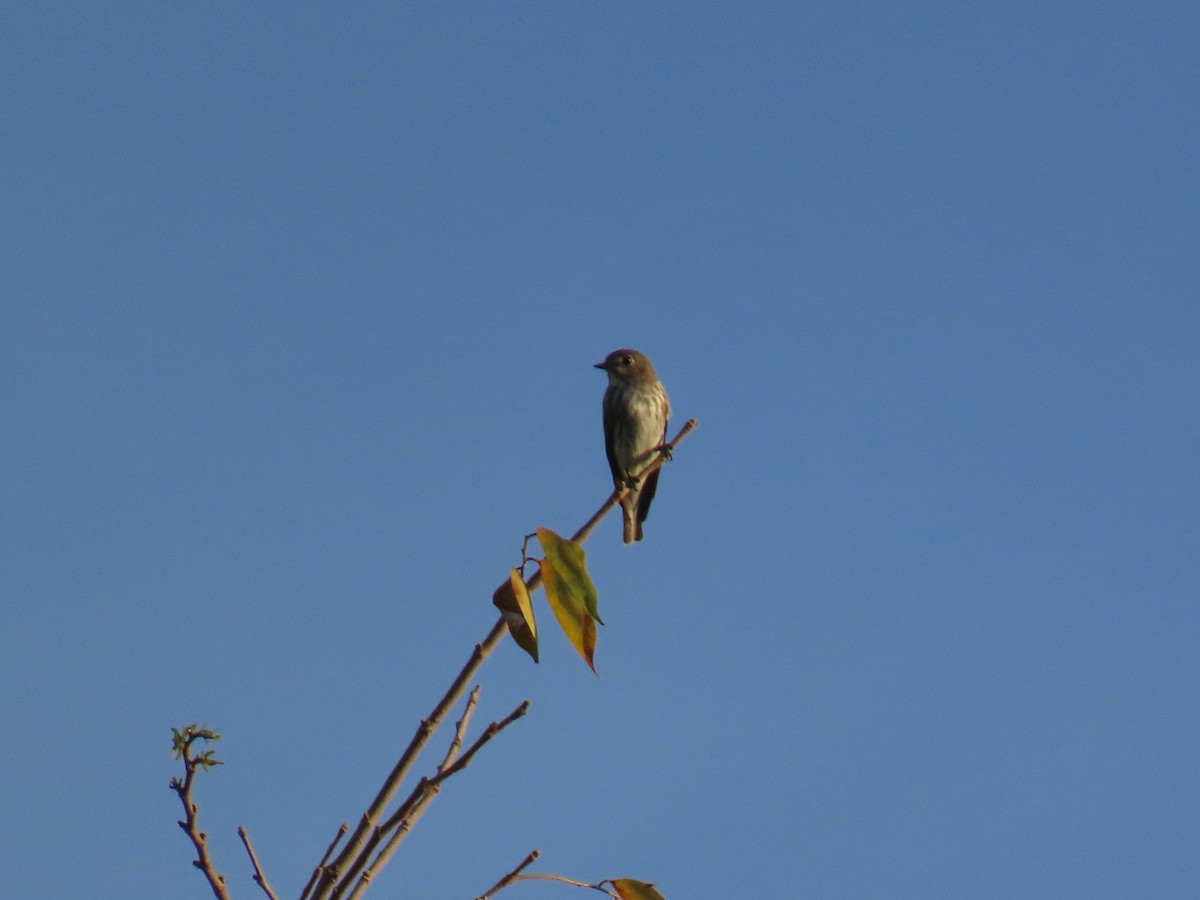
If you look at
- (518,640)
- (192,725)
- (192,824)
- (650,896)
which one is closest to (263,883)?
(192,824)

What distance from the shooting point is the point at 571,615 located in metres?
2.52

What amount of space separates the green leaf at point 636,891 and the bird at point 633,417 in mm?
9334

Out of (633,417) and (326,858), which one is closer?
(326,858)

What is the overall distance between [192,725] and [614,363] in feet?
35.3

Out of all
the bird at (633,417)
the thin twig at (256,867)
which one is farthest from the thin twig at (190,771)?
the bird at (633,417)

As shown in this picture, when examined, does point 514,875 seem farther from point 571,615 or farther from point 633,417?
point 633,417

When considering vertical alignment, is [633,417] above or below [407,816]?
above

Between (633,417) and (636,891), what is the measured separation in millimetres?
9931

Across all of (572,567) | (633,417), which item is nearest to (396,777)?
(572,567)

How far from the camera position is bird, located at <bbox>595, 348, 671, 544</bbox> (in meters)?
12.1

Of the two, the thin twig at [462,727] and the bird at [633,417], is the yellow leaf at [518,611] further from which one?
the bird at [633,417]

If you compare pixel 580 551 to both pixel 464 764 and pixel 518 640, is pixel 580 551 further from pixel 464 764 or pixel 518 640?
pixel 464 764

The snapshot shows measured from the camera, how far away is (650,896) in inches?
98.3

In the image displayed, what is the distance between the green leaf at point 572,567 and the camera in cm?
254
